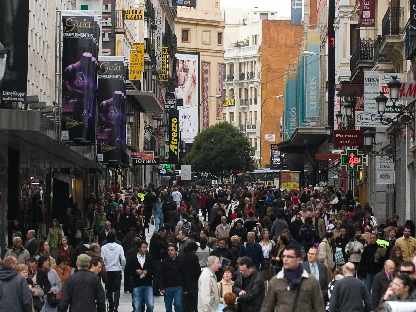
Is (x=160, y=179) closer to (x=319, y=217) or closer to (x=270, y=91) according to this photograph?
(x=270, y=91)

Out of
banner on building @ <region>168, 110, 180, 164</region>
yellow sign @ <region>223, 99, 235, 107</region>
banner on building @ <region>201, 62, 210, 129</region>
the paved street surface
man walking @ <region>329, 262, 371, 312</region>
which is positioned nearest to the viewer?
man walking @ <region>329, 262, 371, 312</region>

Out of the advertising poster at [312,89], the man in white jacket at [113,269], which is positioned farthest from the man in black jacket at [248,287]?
the advertising poster at [312,89]

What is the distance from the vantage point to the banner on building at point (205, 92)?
16875cm

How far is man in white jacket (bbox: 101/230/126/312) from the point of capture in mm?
24000

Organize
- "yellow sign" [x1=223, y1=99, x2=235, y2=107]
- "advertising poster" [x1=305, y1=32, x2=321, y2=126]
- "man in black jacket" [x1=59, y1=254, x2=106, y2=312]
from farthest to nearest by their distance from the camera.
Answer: "yellow sign" [x1=223, y1=99, x2=235, y2=107] → "advertising poster" [x1=305, y1=32, x2=321, y2=126] → "man in black jacket" [x1=59, y1=254, x2=106, y2=312]

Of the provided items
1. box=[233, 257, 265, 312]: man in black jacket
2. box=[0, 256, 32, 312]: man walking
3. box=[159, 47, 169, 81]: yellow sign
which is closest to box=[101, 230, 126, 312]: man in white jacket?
box=[233, 257, 265, 312]: man in black jacket

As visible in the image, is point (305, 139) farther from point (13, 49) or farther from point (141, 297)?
point (141, 297)

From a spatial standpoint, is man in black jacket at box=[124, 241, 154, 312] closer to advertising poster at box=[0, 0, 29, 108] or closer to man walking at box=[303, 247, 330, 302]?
man walking at box=[303, 247, 330, 302]

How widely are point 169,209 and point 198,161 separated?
87945 mm

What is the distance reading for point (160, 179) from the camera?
387ft

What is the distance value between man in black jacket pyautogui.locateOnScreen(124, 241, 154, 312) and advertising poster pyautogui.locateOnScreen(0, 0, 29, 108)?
5460mm

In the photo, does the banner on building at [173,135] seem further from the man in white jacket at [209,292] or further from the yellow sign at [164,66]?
the man in white jacket at [209,292]

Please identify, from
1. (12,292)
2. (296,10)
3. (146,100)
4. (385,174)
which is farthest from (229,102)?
(12,292)

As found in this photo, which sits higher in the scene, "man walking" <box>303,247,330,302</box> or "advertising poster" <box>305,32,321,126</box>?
"advertising poster" <box>305,32,321,126</box>
